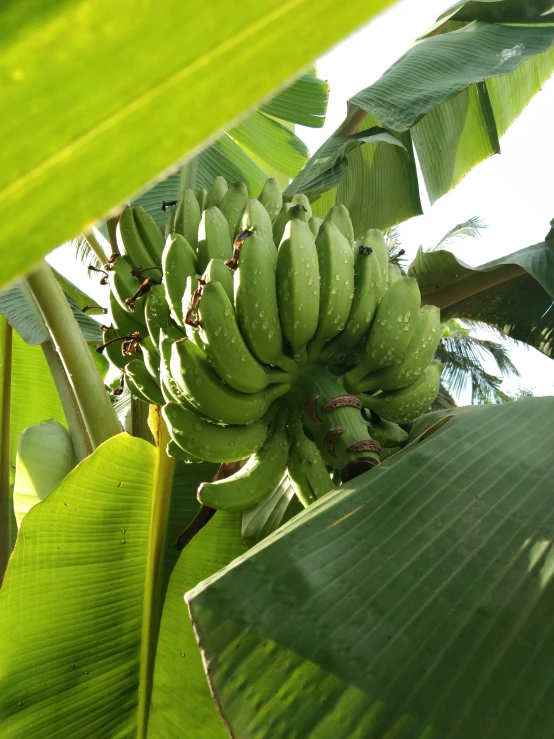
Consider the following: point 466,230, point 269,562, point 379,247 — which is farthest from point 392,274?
point 466,230

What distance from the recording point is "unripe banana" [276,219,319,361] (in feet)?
2.78

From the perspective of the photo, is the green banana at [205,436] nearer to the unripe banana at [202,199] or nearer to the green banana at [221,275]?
the green banana at [221,275]

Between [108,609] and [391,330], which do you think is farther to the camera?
[108,609]

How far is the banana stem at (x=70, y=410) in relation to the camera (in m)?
1.48

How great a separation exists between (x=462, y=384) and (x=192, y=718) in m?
7.03

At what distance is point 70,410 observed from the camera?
1.56 metres

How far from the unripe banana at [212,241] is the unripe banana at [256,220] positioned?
36 millimetres

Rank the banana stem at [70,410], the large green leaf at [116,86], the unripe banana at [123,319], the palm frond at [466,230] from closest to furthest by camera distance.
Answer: the large green leaf at [116,86]
the unripe banana at [123,319]
the banana stem at [70,410]
the palm frond at [466,230]

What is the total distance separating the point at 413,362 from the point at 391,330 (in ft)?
0.26

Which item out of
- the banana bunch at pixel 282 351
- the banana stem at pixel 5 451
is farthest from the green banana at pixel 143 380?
the banana stem at pixel 5 451

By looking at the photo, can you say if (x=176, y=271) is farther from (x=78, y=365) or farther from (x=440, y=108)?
(x=440, y=108)

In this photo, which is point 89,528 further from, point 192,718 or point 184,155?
point 184,155

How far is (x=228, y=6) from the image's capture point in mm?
108

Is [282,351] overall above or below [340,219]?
below
